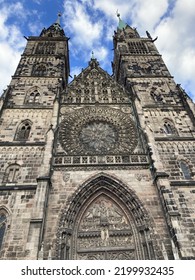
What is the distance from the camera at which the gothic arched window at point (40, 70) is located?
1864 cm

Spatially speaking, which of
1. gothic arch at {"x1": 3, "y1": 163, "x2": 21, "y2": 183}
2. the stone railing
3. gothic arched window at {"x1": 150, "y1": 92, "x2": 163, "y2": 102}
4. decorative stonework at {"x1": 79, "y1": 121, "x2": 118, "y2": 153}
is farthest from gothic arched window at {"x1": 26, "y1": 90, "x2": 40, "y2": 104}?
gothic arched window at {"x1": 150, "y1": 92, "x2": 163, "y2": 102}

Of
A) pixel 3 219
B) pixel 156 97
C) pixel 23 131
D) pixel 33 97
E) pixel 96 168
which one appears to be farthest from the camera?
pixel 156 97

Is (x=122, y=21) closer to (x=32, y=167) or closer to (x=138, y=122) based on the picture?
(x=138, y=122)

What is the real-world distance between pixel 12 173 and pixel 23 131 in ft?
10.8

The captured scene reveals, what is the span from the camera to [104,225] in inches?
414

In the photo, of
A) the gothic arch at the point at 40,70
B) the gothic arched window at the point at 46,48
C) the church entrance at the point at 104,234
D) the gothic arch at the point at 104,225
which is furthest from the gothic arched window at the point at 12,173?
the gothic arched window at the point at 46,48

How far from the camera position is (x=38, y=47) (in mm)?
22141

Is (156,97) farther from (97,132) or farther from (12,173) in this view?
(12,173)

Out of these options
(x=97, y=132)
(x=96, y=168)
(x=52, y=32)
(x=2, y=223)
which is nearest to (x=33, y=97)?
(x=97, y=132)

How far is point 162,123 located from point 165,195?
6.08 metres

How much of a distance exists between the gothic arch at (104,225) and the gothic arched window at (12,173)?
133 inches

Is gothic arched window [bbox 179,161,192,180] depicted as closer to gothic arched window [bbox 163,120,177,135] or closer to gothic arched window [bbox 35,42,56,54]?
gothic arched window [bbox 163,120,177,135]

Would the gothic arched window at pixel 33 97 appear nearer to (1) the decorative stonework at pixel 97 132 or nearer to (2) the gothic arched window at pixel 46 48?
(1) the decorative stonework at pixel 97 132
